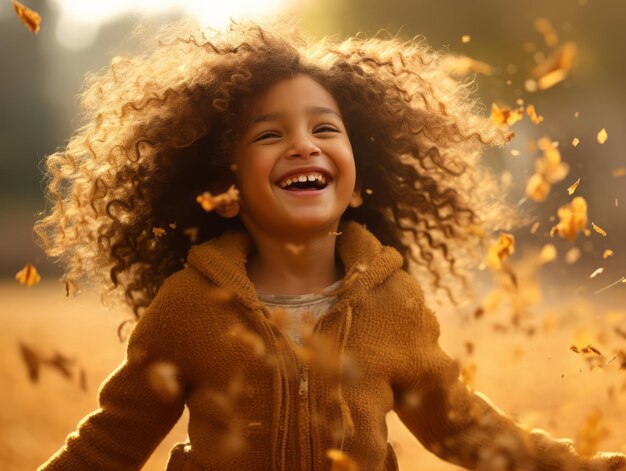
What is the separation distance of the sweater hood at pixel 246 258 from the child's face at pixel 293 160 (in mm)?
78

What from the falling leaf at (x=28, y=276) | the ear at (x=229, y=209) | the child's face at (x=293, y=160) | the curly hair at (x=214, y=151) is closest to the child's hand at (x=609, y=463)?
the curly hair at (x=214, y=151)

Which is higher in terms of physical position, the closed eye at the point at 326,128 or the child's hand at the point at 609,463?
the closed eye at the point at 326,128

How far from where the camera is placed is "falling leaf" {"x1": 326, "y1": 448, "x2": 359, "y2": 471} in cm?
219

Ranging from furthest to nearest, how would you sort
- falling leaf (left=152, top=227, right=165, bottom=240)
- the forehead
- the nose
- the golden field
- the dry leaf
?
1. the dry leaf
2. the golden field
3. falling leaf (left=152, top=227, right=165, bottom=240)
4. the forehead
5. the nose

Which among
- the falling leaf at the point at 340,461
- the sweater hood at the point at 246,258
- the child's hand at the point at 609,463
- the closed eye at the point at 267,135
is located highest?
the closed eye at the point at 267,135

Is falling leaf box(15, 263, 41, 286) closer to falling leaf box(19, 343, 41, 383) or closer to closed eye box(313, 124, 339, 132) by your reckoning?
falling leaf box(19, 343, 41, 383)

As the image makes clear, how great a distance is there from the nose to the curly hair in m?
0.25

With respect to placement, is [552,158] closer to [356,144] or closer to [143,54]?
[356,144]

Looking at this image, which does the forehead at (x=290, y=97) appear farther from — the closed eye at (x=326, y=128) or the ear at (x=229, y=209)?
the ear at (x=229, y=209)

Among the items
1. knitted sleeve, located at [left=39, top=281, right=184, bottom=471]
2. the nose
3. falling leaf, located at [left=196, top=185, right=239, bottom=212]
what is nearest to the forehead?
the nose

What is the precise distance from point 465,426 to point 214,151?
1059mm

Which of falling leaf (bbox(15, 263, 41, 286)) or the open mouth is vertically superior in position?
the open mouth

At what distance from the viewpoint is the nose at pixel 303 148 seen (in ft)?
7.96

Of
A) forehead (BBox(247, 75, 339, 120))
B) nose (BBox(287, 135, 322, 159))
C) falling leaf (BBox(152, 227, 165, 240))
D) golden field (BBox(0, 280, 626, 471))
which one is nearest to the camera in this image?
nose (BBox(287, 135, 322, 159))
